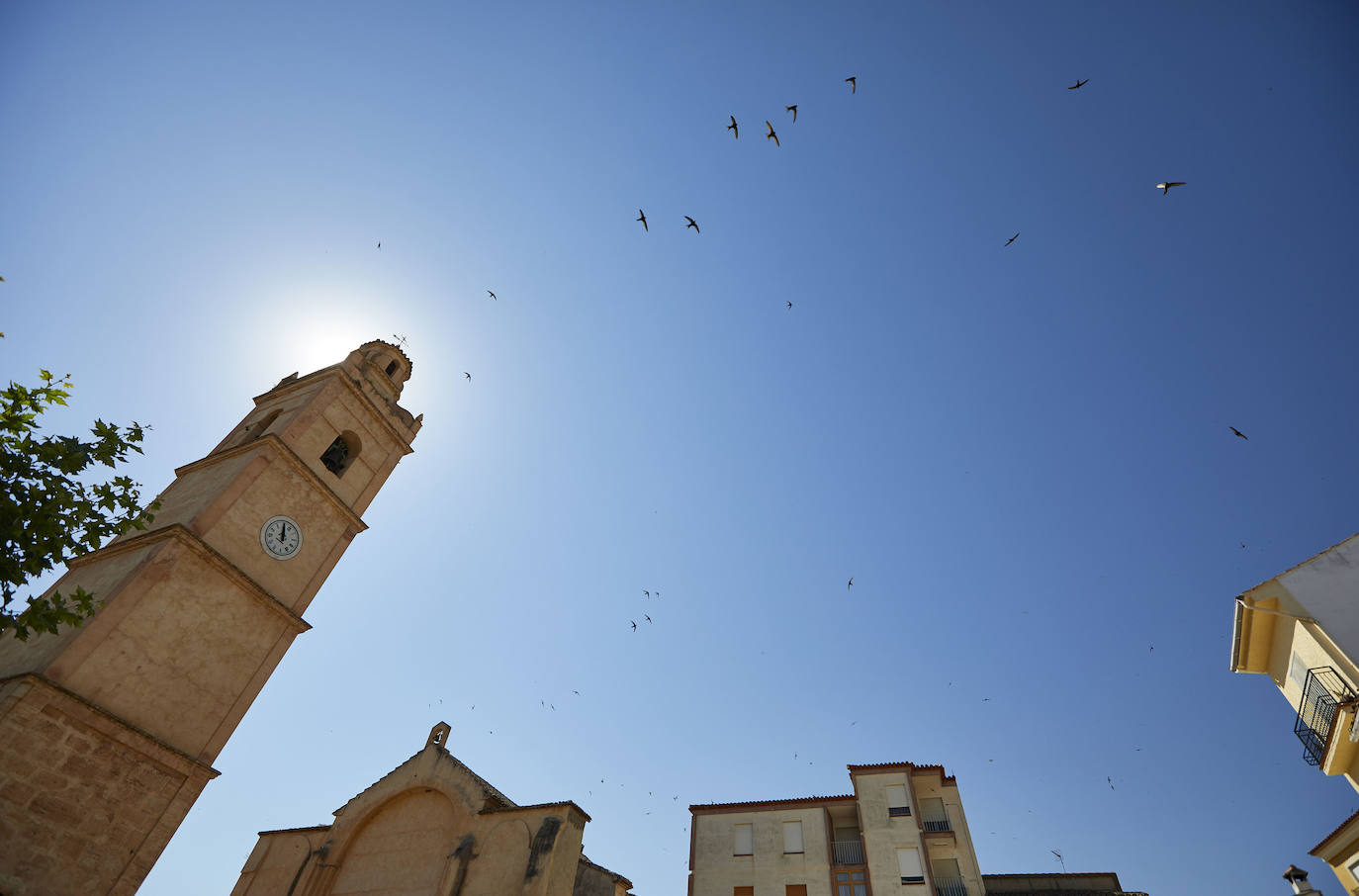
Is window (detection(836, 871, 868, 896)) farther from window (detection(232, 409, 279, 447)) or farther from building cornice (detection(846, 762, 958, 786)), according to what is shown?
window (detection(232, 409, 279, 447))

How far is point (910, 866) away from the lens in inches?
1030

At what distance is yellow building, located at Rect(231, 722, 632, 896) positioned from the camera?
56.6ft

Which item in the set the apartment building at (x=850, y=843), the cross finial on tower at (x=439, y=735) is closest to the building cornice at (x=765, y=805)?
the apartment building at (x=850, y=843)

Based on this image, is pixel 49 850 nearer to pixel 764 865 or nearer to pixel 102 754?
pixel 102 754

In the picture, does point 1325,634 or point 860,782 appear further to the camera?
point 860,782

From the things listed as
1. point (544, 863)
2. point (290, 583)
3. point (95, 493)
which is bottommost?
point (544, 863)

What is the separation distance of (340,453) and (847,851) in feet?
79.2

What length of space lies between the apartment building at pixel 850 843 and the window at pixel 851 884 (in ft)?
0.10

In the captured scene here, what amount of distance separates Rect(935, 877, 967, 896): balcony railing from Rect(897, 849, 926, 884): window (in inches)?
31.0

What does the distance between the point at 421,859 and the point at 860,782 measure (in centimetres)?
1765

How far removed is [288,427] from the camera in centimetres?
2191

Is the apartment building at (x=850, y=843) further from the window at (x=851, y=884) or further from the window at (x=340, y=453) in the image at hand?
the window at (x=340, y=453)

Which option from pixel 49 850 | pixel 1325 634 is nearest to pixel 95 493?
pixel 49 850

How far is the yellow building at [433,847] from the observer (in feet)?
56.6
